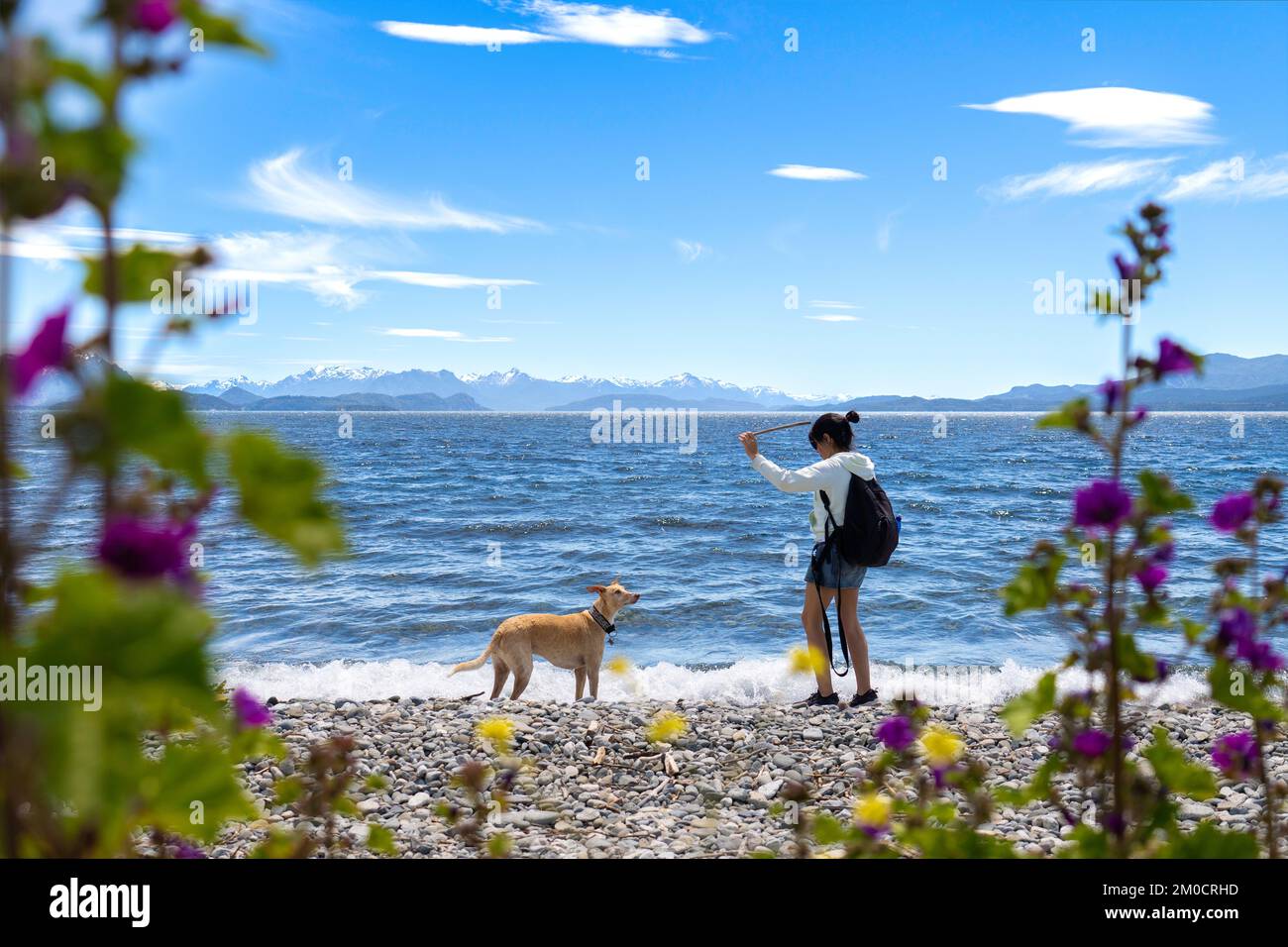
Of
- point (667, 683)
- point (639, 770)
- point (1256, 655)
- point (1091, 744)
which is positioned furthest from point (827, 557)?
point (1091, 744)

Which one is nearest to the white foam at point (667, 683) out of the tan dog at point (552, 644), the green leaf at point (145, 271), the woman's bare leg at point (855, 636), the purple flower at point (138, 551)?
the tan dog at point (552, 644)

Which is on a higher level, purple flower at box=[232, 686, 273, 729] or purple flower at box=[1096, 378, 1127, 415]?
purple flower at box=[1096, 378, 1127, 415]

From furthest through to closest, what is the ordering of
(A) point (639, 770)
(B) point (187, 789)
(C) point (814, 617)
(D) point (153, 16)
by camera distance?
1. (C) point (814, 617)
2. (A) point (639, 770)
3. (B) point (187, 789)
4. (D) point (153, 16)

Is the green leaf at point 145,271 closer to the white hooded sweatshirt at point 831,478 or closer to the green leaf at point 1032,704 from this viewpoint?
the green leaf at point 1032,704

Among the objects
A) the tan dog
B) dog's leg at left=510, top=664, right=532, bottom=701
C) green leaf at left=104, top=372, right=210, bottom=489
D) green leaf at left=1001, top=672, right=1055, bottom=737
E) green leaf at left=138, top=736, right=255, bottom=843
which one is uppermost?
green leaf at left=104, top=372, right=210, bottom=489

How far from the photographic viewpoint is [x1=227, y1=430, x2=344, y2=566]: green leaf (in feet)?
3.13

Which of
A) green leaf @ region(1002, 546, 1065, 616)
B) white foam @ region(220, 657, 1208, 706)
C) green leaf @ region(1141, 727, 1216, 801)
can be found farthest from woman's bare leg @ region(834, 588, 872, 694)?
green leaf @ region(1002, 546, 1065, 616)

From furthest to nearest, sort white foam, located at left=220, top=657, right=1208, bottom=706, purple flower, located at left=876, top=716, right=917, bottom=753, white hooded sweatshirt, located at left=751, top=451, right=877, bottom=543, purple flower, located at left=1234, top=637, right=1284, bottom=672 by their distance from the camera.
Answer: white foam, located at left=220, top=657, right=1208, bottom=706
white hooded sweatshirt, located at left=751, top=451, right=877, bottom=543
purple flower, located at left=876, top=716, right=917, bottom=753
purple flower, located at left=1234, top=637, right=1284, bottom=672

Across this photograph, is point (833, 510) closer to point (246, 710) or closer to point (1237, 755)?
point (1237, 755)

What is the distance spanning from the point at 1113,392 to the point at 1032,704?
82cm

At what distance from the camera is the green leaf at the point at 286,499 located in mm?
953

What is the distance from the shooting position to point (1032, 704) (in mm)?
2086

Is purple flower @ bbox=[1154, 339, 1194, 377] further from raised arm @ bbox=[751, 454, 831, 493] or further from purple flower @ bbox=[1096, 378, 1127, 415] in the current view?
raised arm @ bbox=[751, 454, 831, 493]

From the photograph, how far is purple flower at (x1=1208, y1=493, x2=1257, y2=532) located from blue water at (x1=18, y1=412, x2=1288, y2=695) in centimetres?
242
